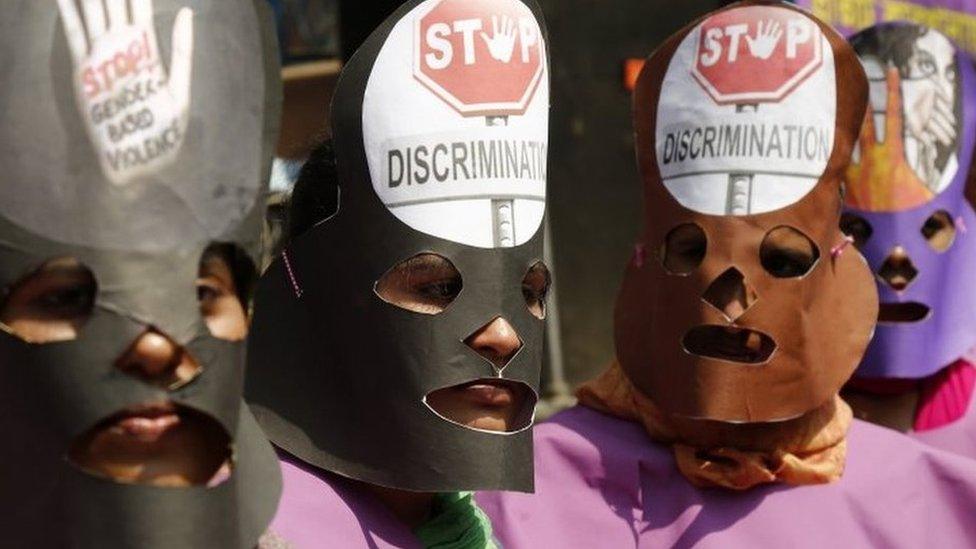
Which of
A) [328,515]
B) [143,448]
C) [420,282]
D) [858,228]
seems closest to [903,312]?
[858,228]

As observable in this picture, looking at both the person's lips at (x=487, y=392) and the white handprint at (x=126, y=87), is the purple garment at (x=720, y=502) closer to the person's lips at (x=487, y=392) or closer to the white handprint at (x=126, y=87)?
the person's lips at (x=487, y=392)

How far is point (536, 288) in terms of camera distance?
11.6ft

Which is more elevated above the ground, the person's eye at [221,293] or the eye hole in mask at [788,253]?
the person's eye at [221,293]

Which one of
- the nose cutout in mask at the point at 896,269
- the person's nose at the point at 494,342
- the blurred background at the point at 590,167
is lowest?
the blurred background at the point at 590,167

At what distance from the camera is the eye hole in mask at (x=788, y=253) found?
4.12m

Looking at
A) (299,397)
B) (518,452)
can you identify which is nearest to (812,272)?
(518,452)

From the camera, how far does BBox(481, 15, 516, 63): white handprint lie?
3.49 m

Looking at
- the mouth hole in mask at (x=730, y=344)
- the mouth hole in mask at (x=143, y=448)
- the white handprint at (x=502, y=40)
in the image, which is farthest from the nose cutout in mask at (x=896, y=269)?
the mouth hole in mask at (x=143, y=448)

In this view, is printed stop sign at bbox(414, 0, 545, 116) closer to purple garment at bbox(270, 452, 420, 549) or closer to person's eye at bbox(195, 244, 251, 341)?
purple garment at bbox(270, 452, 420, 549)

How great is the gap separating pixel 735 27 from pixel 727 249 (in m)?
0.55

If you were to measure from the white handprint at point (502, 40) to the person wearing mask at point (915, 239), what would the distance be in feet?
5.05

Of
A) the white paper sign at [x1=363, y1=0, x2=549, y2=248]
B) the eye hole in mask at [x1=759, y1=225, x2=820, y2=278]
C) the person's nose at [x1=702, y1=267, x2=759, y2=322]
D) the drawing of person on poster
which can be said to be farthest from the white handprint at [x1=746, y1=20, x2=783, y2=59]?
the white paper sign at [x1=363, y1=0, x2=549, y2=248]

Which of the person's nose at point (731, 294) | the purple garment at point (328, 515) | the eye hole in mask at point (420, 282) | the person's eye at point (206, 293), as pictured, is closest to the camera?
the person's eye at point (206, 293)

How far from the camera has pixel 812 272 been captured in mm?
4129
